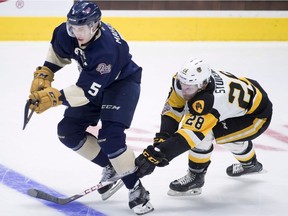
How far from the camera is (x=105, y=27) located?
3.19 metres

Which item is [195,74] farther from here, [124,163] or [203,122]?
[124,163]

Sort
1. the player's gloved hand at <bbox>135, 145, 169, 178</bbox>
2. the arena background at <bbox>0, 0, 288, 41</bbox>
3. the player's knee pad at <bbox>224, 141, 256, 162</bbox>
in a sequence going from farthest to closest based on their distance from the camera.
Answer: the arena background at <bbox>0, 0, 288, 41</bbox> < the player's knee pad at <bbox>224, 141, 256, 162</bbox> < the player's gloved hand at <bbox>135, 145, 169, 178</bbox>

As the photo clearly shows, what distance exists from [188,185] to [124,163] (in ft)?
1.48

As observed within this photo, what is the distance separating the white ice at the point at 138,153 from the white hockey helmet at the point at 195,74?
1.98 ft

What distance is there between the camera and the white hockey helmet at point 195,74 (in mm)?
3104

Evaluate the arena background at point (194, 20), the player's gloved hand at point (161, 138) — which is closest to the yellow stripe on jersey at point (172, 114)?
the player's gloved hand at point (161, 138)

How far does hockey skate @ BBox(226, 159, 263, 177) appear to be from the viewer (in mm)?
3686

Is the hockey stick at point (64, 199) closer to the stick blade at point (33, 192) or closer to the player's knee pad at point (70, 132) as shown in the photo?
the stick blade at point (33, 192)

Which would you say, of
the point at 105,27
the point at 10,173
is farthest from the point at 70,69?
the point at 105,27

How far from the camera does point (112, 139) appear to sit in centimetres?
309

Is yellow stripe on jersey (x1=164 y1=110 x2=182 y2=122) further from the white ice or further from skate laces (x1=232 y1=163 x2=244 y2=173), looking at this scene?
skate laces (x1=232 y1=163 x2=244 y2=173)

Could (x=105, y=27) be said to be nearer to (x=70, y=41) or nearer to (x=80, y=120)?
(x=70, y=41)

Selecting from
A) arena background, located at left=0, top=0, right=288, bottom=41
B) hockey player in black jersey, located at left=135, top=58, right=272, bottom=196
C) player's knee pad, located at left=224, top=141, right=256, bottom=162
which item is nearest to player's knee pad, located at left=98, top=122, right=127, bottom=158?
hockey player in black jersey, located at left=135, top=58, right=272, bottom=196

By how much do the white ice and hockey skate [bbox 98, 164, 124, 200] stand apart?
0.04 m
